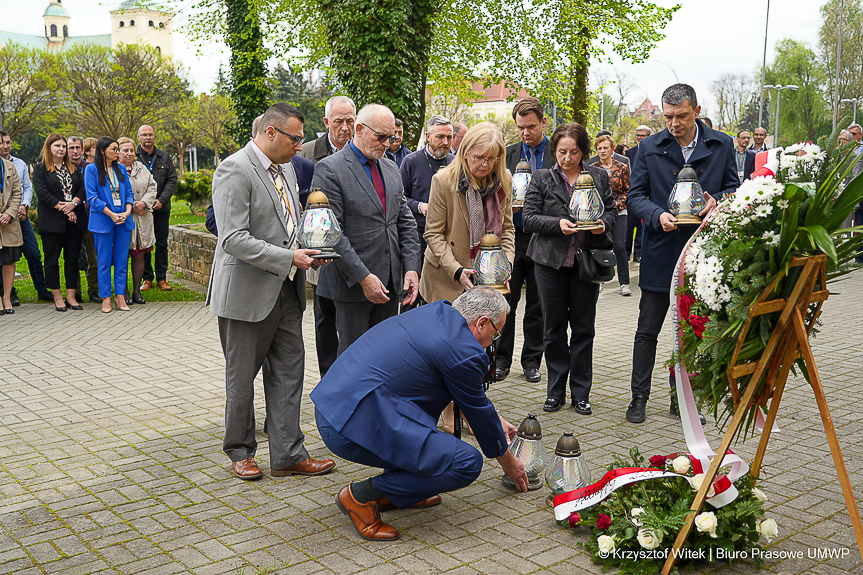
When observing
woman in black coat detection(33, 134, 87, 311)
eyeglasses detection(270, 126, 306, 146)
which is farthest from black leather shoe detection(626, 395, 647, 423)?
woman in black coat detection(33, 134, 87, 311)

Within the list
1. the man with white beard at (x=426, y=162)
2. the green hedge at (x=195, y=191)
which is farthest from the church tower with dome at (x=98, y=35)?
the man with white beard at (x=426, y=162)

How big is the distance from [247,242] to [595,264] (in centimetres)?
269

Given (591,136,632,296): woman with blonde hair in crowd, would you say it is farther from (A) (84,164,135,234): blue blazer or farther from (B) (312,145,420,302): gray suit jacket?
(A) (84,164,135,234): blue blazer

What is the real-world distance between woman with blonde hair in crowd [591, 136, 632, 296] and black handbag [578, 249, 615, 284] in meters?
4.79

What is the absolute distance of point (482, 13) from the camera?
19188 mm

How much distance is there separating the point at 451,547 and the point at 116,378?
14.5ft

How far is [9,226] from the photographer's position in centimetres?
984

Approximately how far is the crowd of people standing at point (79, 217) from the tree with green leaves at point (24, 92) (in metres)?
31.7

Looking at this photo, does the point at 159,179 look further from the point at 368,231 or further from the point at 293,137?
the point at 293,137

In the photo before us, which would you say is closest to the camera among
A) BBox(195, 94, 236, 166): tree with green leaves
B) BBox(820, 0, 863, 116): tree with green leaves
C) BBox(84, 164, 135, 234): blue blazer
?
BBox(84, 164, 135, 234): blue blazer

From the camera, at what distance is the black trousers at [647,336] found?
216 inches

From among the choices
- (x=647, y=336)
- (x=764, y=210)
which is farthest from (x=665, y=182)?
(x=764, y=210)

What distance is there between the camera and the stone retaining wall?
11875 millimetres

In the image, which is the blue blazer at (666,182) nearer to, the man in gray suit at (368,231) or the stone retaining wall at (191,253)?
the man in gray suit at (368,231)
